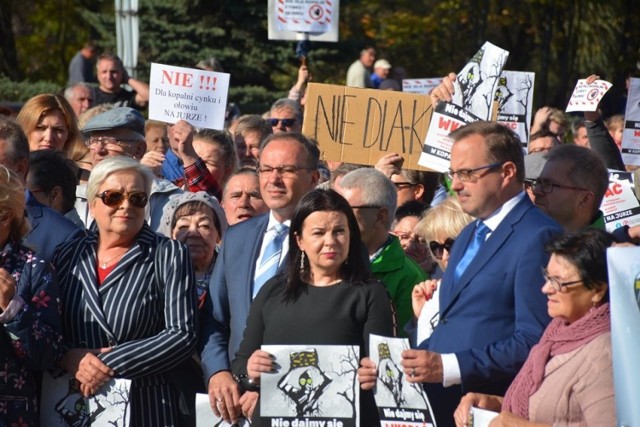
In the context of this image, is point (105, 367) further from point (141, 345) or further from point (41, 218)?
point (41, 218)

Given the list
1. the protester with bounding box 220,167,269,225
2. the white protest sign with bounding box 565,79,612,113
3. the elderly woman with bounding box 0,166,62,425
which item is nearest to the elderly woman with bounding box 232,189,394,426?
the elderly woman with bounding box 0,166,62,425

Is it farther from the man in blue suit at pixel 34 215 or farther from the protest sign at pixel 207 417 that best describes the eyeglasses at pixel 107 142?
the protest sign at pixel 207 417

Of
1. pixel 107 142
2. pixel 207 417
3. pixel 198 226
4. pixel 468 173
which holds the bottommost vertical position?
pixel 207 417

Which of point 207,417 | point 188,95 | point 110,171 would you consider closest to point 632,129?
point 188,95

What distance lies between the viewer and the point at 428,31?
3422cm

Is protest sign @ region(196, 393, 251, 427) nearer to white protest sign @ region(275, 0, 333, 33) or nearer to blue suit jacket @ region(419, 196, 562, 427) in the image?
blue suit jacket @ region(419, 196, 562, 427)

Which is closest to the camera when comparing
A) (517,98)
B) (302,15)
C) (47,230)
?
(47,230)

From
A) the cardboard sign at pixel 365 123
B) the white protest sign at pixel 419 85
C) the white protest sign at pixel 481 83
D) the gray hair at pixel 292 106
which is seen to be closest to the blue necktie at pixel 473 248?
the white protest sign at pixel 481 83

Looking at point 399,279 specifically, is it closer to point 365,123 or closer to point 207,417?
point 207,417

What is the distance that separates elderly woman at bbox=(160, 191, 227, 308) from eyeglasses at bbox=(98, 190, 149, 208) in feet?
2.92

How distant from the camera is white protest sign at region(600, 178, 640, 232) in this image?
8664 millimetres

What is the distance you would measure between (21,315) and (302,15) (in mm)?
8545

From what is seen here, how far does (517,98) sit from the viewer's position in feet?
31.3

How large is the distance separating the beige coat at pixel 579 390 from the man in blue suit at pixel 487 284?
0.97 ft
